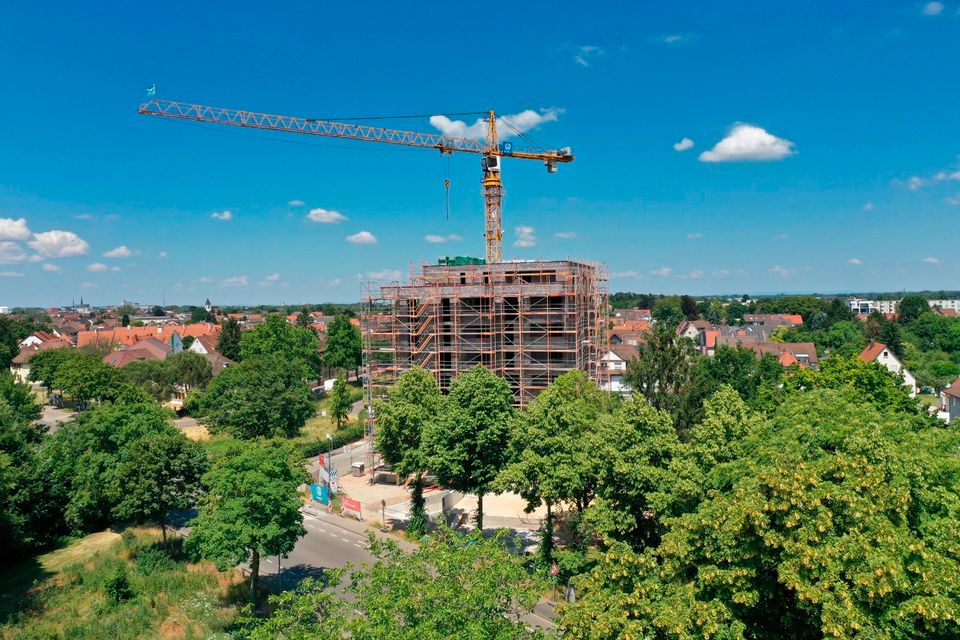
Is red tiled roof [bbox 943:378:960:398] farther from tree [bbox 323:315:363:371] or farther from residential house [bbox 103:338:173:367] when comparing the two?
residential house [bbox 103:338:173:367]

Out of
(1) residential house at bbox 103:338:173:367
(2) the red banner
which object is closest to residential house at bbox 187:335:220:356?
(1) residential house at bbox 103:338:173:367

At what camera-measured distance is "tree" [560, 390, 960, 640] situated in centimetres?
1153

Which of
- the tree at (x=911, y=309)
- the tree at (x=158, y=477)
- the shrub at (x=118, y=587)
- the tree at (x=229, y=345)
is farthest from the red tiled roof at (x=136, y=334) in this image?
the tree at (x=911, y=309)

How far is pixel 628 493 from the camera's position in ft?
63.7

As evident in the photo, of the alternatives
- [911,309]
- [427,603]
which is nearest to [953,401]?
[427,603]

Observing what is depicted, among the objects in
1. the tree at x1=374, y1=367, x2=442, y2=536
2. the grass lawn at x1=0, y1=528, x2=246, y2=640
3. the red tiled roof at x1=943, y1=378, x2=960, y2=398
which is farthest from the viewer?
the red tiled roof at x1=943, y1=378, x2=960, y2=398

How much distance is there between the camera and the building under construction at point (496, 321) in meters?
42.4

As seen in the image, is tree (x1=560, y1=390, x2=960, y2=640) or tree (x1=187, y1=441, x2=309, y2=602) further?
tree (x1=187, y1=441, x2=309, y2=602)

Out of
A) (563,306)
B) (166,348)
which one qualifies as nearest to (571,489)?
(563,306)

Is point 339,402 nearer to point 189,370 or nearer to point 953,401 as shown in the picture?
point 189,370

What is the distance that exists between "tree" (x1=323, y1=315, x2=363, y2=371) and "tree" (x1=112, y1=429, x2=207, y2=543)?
42510mm

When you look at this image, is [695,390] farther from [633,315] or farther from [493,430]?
[633,315]

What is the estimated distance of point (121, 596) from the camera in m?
22.5

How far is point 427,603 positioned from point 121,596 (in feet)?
53.2
